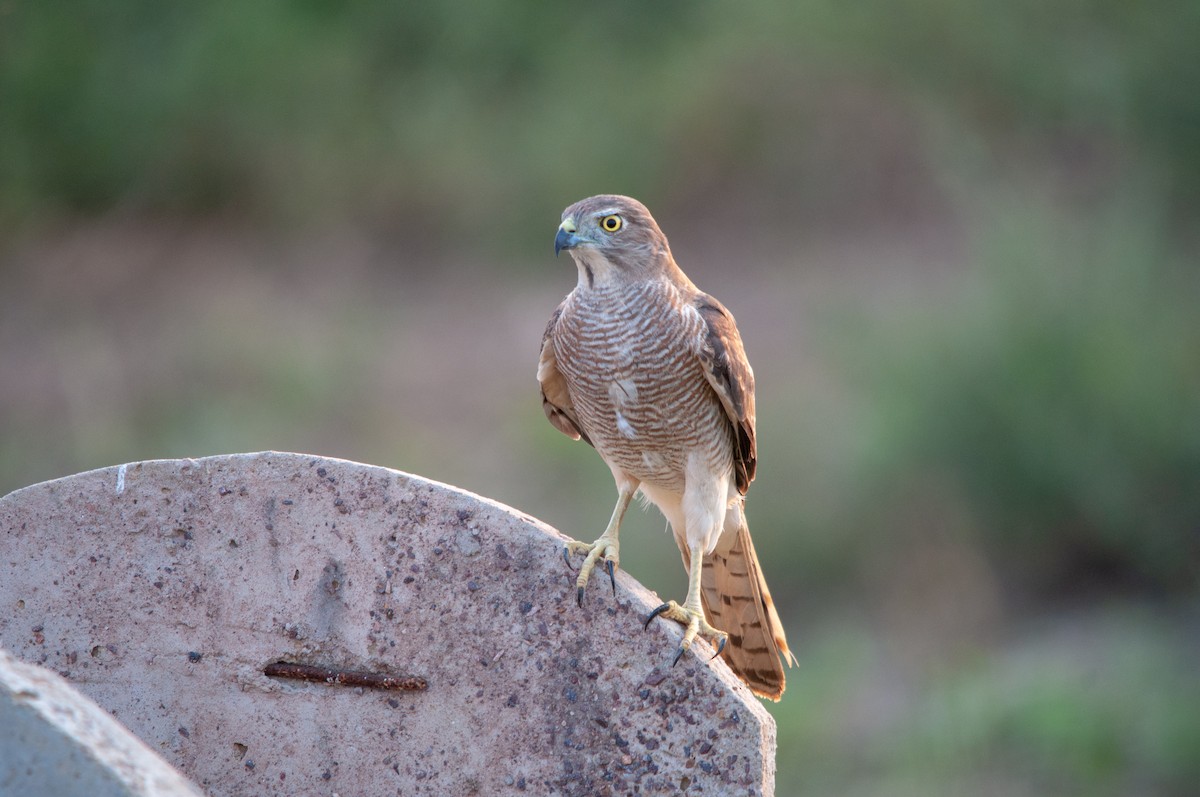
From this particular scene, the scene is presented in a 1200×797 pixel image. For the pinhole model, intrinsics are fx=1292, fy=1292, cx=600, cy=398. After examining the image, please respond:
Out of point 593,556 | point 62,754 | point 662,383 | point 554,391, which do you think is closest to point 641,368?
point 662,383

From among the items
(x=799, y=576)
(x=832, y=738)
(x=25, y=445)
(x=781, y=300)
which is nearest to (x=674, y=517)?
(x=832, y=738)

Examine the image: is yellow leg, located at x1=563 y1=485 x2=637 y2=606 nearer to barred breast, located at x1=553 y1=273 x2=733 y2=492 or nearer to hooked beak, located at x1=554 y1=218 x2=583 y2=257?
barred breast, located at x1=553 y1=273 x2=733 y2=492

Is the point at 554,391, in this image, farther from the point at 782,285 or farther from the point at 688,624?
the point at 782,285

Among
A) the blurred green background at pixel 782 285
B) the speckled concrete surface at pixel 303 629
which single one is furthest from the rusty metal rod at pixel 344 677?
the blurred green background at pixel 782 285

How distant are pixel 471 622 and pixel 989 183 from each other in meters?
7.36

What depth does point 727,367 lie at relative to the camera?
371 cm

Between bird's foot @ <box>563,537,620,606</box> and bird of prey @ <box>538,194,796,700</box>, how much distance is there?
8.6 inches

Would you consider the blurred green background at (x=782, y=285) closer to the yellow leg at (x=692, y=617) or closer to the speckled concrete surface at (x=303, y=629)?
the yellow leg at (x=692, y=617)

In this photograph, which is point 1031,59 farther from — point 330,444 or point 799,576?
point 330,444

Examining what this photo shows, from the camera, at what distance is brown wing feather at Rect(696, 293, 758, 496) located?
12.1 feet

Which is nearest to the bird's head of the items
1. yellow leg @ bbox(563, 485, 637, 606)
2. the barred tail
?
yellow leg @ bbox(563, 485, 637, 606)

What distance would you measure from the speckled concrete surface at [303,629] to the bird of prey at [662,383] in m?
0.57

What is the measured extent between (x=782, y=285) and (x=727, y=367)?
9403 mm

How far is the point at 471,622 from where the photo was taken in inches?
117
